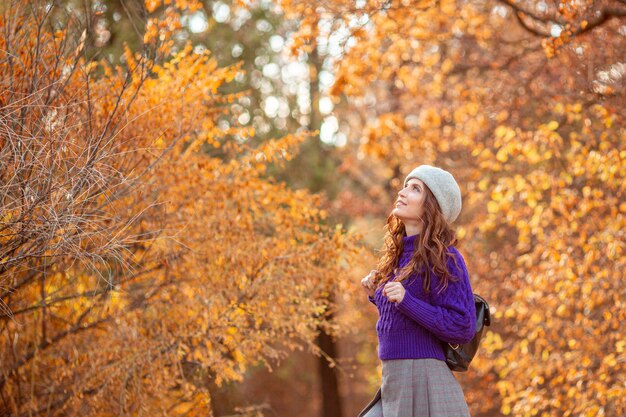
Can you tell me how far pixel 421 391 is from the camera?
10.4ft

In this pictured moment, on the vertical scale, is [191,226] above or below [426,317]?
below

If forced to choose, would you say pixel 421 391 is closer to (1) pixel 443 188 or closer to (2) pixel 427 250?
(2) pixel 427 250

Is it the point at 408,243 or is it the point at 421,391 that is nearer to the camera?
the point at 421,391

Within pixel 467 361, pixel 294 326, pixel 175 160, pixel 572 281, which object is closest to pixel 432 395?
pixel 467 361

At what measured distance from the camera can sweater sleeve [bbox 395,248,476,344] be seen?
3.13 metres

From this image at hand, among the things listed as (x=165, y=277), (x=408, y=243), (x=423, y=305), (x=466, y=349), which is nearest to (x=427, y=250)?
(x=408, y=243)

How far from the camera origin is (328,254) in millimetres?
5836

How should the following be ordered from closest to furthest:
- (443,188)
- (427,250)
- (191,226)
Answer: (427,250) < (443,188) < (191,226)

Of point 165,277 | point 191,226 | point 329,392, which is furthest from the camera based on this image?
point 329,392

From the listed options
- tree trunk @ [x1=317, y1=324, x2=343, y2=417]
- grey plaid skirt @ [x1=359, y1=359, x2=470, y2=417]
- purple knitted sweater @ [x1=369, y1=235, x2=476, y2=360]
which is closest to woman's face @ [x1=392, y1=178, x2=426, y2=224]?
purple knitted sweater @ [x1=369, y1=235, x2=476, y2=360]

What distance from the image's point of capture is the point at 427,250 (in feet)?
10.8

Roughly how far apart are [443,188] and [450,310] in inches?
21.7

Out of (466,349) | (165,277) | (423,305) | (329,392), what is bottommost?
(329,392)

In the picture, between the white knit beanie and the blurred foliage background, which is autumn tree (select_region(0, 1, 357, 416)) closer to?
the blurred foliage background
